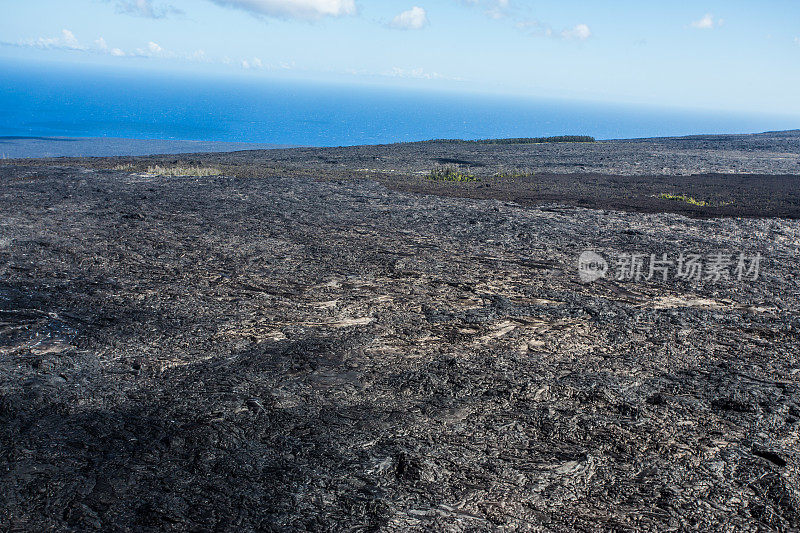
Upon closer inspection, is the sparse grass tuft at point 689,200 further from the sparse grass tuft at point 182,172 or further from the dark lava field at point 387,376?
the sparse grass tuft at point 182,172

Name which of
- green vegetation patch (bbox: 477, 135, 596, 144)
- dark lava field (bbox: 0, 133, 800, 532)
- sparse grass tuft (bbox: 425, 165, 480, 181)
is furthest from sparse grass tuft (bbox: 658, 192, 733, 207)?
green vegetation patch (bbox: 477, 135, 596, 144)

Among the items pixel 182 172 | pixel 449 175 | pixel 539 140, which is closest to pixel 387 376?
pixel 182 172

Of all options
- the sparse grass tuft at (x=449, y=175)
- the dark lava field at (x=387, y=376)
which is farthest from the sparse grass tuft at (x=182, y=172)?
the sparse grass tuft at (x=449, y=175)

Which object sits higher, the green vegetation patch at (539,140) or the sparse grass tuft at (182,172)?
the green vegetation patch at (539,140)

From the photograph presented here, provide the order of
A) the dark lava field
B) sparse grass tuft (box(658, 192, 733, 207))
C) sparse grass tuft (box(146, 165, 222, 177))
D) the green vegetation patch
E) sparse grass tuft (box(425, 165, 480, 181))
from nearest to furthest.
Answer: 1. the dark lava field
2. sparse grass tuft (box(658, 192, 733, 207))
3. sparse grass tuft (box(146, 165, 222, 177))
4. sparse grass tuft (box(425, 165, 480, 181))
5. the green vegetation patch

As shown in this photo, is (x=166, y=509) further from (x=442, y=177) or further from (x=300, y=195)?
(x=442, y=177)

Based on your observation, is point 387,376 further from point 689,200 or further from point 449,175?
point 449,175

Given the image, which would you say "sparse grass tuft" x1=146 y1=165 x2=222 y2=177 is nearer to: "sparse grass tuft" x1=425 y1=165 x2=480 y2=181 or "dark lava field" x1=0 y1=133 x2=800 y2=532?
"dark lava field" x1=0 y1=133 x2=800 y2=532

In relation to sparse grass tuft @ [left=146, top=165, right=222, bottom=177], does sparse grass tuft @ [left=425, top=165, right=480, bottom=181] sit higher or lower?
lower
